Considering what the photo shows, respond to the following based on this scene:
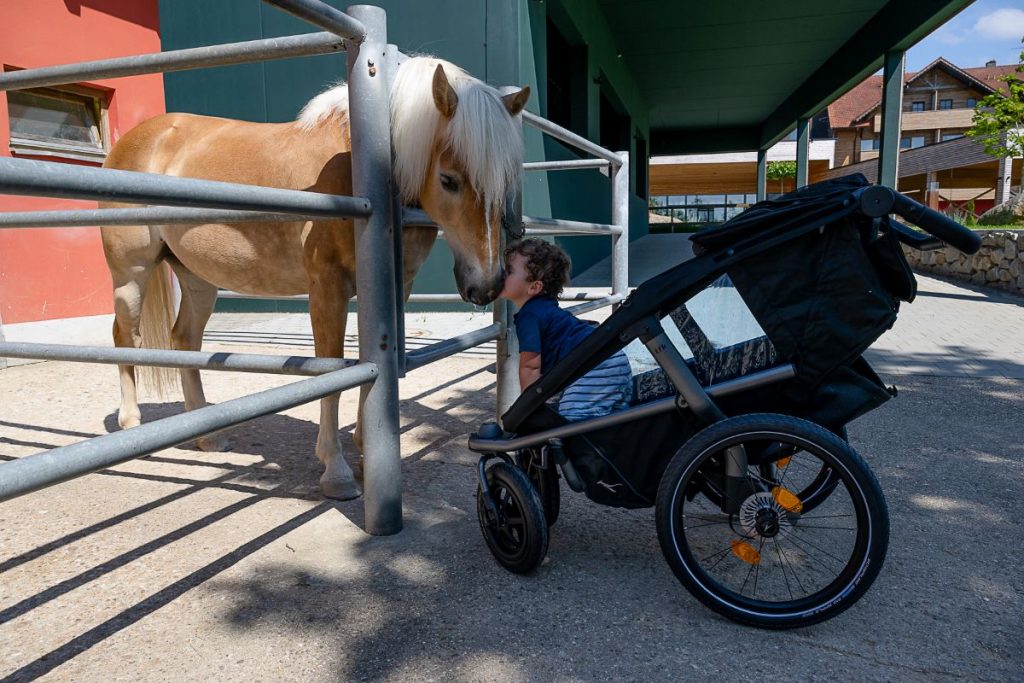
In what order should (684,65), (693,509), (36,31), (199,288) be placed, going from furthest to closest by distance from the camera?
1. (684,65)
2. (36,31)
3. (199,288)
4. (693,509)

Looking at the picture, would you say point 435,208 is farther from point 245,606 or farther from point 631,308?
point 245,606

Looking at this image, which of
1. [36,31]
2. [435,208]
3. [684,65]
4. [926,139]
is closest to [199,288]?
[435,208]

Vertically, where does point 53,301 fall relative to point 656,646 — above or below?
above

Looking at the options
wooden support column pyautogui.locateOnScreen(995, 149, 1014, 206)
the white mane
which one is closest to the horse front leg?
the white mane

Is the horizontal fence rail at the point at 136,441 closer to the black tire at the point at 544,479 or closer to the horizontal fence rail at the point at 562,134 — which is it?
the black tire at the point at 544,479

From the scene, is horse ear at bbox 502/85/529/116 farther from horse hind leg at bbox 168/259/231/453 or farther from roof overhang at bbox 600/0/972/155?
roof overhang at bbox 600/0/972/155

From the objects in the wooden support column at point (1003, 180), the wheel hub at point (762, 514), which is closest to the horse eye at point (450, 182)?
the wheel hub at point (762, 514)

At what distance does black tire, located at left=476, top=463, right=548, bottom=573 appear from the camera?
1853 millimetres

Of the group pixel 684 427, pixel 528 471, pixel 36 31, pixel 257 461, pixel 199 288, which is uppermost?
pixel 36 31

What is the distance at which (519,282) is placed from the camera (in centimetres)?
225

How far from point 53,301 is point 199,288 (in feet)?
14.9

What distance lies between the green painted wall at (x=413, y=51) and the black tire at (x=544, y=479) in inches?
217

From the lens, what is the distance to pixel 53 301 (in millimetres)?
6930

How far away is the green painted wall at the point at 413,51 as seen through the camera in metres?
7.26
